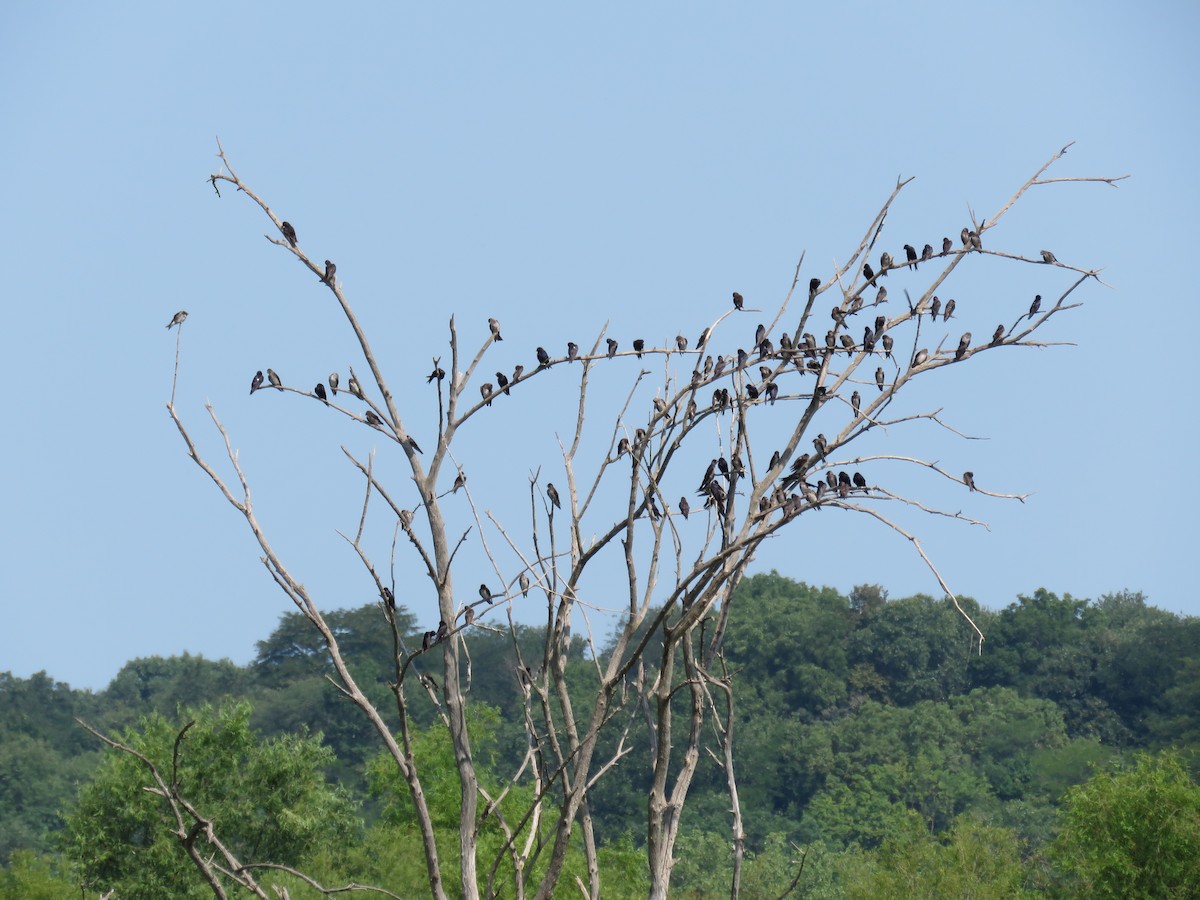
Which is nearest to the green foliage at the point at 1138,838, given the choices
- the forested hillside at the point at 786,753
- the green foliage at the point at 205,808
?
the forested hillside at the point at 786,753

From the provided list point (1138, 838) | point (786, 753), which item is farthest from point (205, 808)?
point (786, 753)

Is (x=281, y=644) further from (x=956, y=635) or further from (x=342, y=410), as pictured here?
(x=342, y=410)

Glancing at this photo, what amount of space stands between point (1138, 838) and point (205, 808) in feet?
65.9

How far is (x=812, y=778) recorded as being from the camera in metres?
73.8

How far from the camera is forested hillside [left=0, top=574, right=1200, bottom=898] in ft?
120

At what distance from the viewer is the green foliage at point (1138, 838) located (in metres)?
34.2

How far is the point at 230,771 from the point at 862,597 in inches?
2650

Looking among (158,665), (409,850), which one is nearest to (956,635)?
(158,665)

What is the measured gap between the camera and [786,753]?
75.5 meters

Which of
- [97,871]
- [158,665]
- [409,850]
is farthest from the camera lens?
[158,665]

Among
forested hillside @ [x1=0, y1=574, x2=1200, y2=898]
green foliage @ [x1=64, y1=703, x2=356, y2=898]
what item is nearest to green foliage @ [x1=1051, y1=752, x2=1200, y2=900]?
forested hillside @ [x1=0, y1=574, x2=1200, y2=898]

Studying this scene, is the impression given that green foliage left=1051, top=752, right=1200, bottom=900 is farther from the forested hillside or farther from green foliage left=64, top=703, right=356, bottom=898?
green foliage left=64, top=703, right=356, bottom=898

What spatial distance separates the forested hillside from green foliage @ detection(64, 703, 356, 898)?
0.06 metres

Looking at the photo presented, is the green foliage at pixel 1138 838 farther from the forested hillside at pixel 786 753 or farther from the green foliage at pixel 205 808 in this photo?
the green foliage at pixel 205 808
